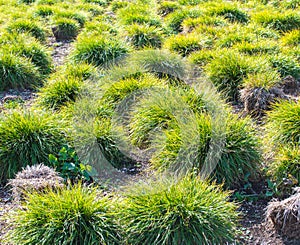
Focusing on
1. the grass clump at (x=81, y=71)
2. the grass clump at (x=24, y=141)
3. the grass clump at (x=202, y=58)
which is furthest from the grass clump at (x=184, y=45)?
the grass clump at (x=24, y=141)

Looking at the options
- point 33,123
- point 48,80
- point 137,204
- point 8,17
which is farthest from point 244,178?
point 8,17

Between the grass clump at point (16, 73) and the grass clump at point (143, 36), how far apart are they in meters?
1.77

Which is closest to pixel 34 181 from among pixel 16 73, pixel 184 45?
pixel 16 73

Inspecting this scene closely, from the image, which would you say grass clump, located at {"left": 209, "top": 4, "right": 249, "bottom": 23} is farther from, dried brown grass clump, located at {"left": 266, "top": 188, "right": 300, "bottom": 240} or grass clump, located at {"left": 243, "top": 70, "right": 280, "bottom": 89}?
dried brown grass clump, located at {"left": 266, "top": 188, "right": 300, "bottom": 240}

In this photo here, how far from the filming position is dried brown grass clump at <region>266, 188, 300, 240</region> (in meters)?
3.68

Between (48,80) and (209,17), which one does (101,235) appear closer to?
(48,80)

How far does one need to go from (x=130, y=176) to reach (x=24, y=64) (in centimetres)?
284

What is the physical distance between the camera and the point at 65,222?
11.4 ft

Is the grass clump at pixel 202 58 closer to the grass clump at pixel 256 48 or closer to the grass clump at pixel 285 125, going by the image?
the grass clump at pixel 256 48

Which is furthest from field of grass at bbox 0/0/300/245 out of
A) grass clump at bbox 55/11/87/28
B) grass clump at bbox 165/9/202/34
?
grass clump at bbox 55/11/87/28

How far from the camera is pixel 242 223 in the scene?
4.01m

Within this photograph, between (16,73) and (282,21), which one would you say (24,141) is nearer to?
(16,73)

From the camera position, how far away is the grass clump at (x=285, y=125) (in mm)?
4672

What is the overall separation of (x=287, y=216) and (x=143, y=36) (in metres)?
4.63
